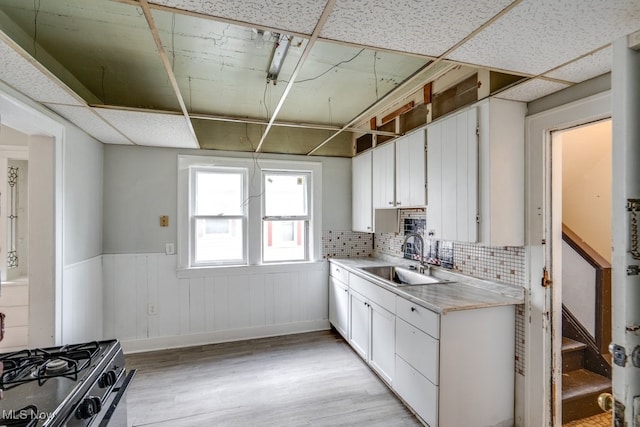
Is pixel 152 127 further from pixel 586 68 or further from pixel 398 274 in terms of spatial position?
pixel 586 68

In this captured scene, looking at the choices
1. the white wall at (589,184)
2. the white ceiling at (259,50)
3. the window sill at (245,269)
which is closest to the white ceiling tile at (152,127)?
the white ceiling at (259,50)

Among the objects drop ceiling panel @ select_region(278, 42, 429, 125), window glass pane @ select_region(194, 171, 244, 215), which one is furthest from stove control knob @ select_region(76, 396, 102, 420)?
window glass pane @ select_region(194, 171, 244, 215)

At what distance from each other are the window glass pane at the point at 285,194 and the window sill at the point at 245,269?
66cm

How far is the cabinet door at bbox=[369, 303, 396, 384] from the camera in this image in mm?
2479

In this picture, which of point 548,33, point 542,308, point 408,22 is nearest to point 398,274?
point 542,308

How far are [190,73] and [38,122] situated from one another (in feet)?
3.57

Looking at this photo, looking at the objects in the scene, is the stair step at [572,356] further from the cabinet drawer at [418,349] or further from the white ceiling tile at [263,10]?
the white ceiling tile at [263,10]

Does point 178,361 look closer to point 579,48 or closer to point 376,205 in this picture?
point 376,205

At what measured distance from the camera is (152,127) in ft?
8.64

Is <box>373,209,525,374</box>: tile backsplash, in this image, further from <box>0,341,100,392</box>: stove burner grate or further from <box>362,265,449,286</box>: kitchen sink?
<box>0,341,100,392</box>: stove burner grate

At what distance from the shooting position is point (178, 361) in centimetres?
312

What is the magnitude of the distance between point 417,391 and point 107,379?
1.91m

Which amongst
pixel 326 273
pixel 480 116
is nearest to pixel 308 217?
pixel 326 273

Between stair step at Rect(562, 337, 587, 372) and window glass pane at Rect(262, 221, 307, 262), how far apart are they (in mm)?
2772
